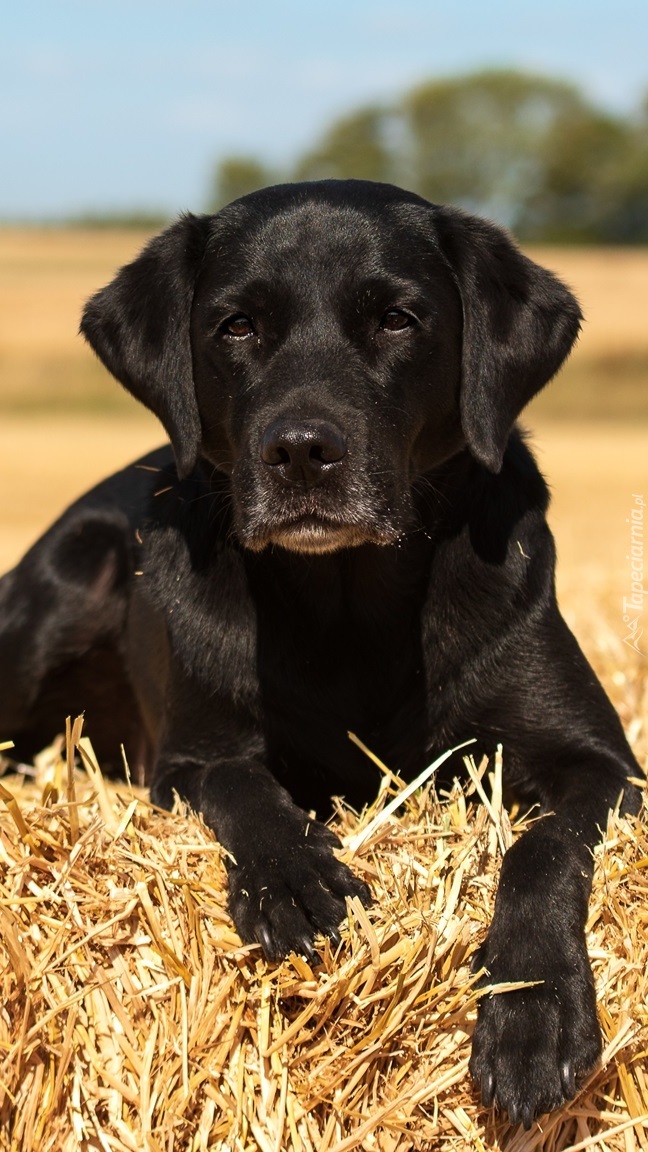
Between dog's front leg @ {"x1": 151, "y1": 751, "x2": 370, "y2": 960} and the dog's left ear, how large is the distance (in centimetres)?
94

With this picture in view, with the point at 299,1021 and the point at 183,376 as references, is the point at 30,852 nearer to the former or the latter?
the point at 299,1021

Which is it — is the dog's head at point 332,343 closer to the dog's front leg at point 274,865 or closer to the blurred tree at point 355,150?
the dog's front leg at point 274,865

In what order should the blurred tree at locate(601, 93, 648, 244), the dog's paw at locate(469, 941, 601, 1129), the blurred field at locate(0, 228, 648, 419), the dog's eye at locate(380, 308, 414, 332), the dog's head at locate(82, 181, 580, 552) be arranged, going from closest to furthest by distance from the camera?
the dog's paw at locate(469, 941, 601, 1129), the dog's head at locate(82, 181, 580, 552), the dog's eye at locate(380, 308, 414, 332), the blurred field at locate(0, 228, 648, 419), the blurred tree at locate(601, 93, 648, 244)

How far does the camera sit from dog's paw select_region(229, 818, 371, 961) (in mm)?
2480

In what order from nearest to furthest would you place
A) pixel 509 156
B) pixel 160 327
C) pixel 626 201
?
pixel 160 327, pixel 626 201, pixel 509 156

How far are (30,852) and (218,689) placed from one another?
2.45ft

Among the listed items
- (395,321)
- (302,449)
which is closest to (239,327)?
(395,321)

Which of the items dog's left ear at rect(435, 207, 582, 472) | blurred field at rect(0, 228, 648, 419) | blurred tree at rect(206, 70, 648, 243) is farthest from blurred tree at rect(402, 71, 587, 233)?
dog's left ear at rect(435, 207, 582, 472)

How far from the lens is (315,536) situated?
3.01 m

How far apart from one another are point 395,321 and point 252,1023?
63.6 inches

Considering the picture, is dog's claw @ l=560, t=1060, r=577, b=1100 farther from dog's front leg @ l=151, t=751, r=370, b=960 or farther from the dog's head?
the dog's head

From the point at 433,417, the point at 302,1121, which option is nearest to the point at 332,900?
the point at 302,1121

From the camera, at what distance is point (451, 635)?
3.27 meters

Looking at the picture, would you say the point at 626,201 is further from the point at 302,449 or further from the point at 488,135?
the point at 302,449
